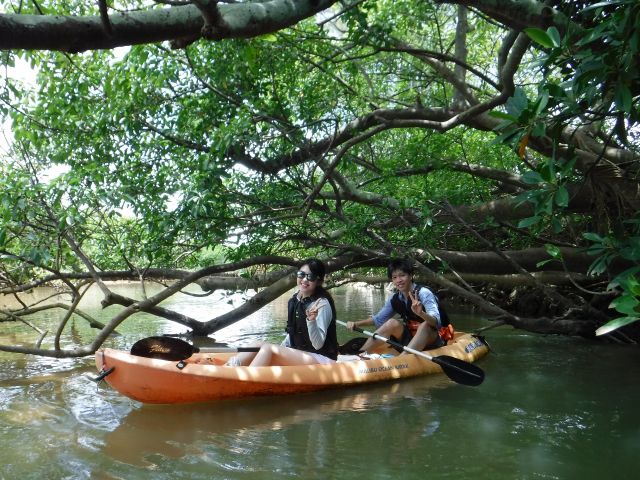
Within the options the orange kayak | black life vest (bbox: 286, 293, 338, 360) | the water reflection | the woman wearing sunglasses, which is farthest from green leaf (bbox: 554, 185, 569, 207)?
the orange kayak

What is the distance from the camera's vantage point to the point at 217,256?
855 centimetres

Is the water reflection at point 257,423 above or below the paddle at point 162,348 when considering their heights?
below

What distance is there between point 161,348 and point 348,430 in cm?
186

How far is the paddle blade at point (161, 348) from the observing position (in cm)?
507

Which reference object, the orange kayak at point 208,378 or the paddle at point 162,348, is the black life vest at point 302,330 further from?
the paddle at point 162,348

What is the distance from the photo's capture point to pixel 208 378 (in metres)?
4.84

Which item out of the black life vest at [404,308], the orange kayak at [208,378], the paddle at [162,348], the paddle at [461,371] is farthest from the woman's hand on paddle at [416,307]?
the paddle at [162,348]

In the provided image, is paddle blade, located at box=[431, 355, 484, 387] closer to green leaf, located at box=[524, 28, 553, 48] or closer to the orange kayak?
the orange kayak

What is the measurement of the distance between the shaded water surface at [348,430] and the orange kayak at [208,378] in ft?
0.42

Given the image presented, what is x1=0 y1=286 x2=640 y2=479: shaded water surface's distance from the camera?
359cm

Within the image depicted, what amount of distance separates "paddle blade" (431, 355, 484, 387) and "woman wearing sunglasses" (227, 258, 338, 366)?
1.08 metres

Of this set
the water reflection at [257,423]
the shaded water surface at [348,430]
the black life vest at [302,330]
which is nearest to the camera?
the shaded water surface at [348,430]

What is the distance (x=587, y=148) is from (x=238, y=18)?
3.98 m

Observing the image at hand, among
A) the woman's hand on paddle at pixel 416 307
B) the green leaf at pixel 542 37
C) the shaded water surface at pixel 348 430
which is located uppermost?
the green leaf at pixel 542 37
